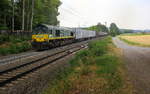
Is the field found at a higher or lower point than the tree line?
Answer: lower

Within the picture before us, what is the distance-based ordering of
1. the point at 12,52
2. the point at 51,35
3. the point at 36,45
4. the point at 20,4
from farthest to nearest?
the point at 20,4
the point at 51,35
the point at 36,45
the point at 12,52

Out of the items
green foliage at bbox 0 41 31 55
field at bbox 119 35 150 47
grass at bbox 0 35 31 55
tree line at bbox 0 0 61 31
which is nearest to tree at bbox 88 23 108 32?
field at bbox 119 35 150 47

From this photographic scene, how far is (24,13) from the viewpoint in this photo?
3238 centimetres

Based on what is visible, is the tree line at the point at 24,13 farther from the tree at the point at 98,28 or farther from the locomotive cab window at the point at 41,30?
the tree at the point at 98,28

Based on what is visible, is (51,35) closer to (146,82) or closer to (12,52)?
(12,52)

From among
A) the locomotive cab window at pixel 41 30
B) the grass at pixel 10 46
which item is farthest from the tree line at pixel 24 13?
the locomotive cab window at pixel 41 30

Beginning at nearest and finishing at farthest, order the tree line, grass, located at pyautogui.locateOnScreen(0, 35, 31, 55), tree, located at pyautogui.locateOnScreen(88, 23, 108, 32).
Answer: grass, located at pyautogui.locateOnScreen(0, 35, 31, 55) → the tree line → tree, located at pyautogui.locateOnScreen(88, 23, 108, 32)

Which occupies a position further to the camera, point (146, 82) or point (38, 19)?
point (38, 19)

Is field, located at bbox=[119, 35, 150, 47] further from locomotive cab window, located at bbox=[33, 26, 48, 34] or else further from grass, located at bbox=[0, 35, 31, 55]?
grass, located at bbox=[0, 35, 31, 55]

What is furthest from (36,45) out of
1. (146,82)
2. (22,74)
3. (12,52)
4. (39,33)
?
(146,82)

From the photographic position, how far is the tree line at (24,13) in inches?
1038

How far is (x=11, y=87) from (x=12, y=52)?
10030 mm

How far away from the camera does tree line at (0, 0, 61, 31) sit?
26375 millimetres

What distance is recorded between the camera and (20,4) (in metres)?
32.7
